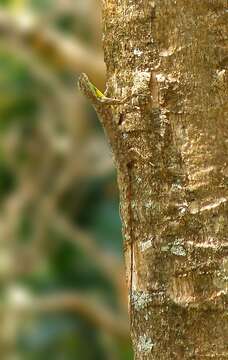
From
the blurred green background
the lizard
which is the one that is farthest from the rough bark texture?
the blurred green background

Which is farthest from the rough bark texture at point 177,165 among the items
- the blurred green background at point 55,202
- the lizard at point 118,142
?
the blurred green background at point 55,202

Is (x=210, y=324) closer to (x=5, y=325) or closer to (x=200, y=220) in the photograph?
(x=200, y=220)

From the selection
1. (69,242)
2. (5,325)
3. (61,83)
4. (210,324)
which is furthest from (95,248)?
(210,324)

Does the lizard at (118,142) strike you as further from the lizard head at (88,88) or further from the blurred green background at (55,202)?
the blurred green background at (55,202)

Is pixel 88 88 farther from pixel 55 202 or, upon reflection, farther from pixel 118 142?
pixel 55 202

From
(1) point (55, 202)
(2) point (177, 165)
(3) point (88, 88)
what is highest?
(1) point (55, 202)

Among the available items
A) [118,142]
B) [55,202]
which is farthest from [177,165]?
[55,202]
